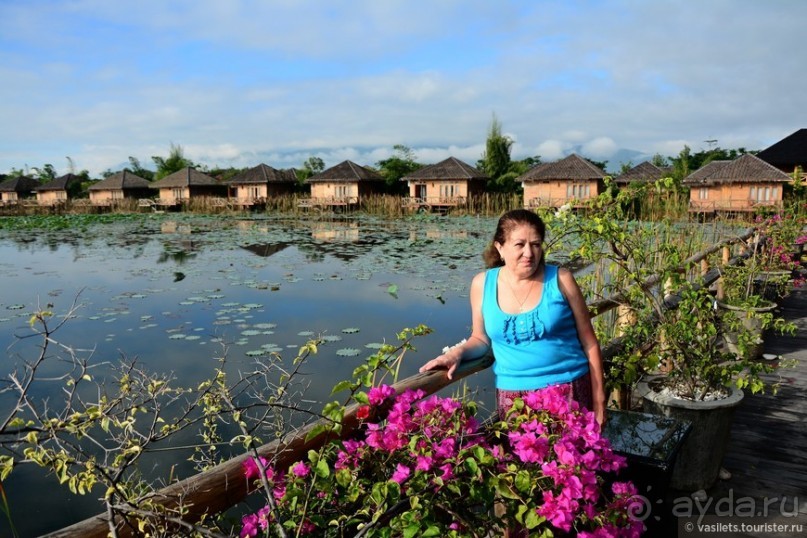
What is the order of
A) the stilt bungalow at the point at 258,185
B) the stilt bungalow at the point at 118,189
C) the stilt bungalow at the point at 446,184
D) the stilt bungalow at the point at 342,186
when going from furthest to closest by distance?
1. the stilt bungalow at the point at 118,189
2. the stilt bungalow at the point at 258,185
3. the stilt bungalow at the point at 342,186
4. the stilt bungalow at the point at 446,184

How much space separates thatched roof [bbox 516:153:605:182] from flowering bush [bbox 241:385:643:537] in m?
31.5

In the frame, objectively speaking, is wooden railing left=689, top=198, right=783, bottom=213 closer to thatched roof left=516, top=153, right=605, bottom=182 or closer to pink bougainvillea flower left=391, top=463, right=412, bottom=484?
thatched roof left=516, top=153, right=605, bottom=182

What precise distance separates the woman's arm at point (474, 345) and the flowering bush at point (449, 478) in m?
0.39

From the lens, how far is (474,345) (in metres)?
2.00

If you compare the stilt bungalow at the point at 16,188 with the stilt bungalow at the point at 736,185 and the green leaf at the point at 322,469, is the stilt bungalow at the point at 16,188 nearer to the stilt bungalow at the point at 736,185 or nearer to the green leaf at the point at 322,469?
the stilt bungalow at the point at 736,185

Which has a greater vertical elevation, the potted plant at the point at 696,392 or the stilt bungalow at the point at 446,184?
the stilt bungalow at the point at 446,184

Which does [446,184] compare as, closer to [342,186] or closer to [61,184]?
[342,186]

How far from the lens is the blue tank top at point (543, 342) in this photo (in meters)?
1.82

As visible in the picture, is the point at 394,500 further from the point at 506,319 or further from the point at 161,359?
the point at 161,359

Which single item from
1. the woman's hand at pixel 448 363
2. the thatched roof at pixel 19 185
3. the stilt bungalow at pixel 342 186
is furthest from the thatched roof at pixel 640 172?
the thatched roof at pixel 19 185

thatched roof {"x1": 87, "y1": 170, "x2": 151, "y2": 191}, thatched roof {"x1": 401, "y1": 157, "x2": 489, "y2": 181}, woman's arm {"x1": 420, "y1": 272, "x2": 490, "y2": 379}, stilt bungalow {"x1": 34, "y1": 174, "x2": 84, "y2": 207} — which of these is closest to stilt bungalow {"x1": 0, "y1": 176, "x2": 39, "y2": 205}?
stilt bungalow {"x1": 34, "y1": 174, "x2": 84, "y2": 207}

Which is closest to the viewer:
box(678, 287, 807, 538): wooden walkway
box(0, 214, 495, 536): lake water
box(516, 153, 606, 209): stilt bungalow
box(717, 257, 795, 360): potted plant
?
box(678, 287, 807, 538): wooden walkway

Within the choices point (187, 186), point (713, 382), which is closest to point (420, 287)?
point (713, 382)

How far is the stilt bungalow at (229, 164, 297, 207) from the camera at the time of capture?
127 ft
